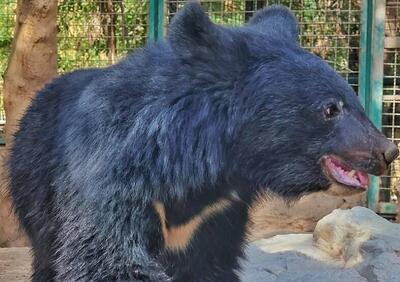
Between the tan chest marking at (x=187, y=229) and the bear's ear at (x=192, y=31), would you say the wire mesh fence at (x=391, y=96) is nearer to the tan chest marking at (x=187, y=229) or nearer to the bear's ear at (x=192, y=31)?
the tan chest marking at (x=187, y=229)

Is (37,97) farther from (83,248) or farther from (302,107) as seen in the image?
(302,107)

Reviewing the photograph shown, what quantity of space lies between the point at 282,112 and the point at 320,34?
→ 4876 millimetres

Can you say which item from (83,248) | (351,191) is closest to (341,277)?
(351,191)

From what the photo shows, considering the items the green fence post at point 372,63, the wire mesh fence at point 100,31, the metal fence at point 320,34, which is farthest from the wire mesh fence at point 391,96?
the wire mesh fence at point 100,31

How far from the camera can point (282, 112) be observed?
125 inches

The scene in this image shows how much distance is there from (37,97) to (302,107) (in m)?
1.43

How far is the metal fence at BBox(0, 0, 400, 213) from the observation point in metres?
7.70

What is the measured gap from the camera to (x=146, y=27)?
8062 mm

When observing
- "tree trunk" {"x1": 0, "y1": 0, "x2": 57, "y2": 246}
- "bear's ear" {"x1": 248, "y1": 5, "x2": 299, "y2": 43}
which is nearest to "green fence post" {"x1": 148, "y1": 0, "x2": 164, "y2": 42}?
"tree trunk" {"x1": 0, "y1": 0, "x2": 57, "y2": 246}

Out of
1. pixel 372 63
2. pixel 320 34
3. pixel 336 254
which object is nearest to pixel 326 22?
pixel 320 34

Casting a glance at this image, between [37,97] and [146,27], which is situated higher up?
[146,27]

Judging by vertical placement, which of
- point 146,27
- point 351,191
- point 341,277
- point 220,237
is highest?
point 146,27

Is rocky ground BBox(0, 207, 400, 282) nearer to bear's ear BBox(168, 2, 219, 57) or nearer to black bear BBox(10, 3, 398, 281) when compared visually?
black bear BBox(10, 3, 398, 281)

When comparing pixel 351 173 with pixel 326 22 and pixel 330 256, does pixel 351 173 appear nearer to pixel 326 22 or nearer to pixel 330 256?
pixel 330 256
